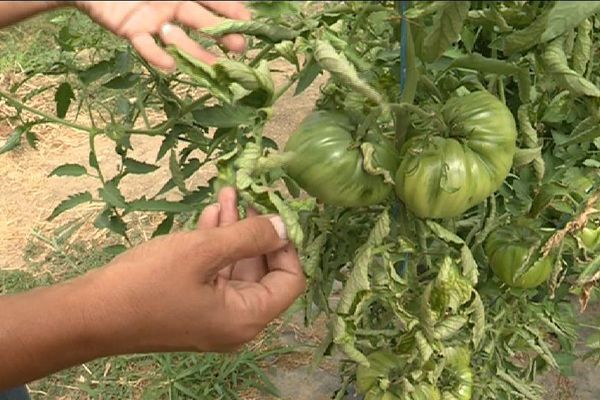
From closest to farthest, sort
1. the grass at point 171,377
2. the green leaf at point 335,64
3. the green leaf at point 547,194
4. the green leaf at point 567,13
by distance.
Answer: the green leaf at point 567,13
the green leaf at point 335,64
the green leaf at point 547,194
the grass at point 171,377

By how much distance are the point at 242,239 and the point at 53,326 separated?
24 centimetres

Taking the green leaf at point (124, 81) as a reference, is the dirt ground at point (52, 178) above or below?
below

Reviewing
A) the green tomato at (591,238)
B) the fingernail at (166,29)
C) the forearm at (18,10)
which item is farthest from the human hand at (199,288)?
the green tomato at (591,238)

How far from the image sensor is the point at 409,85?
931 millimetres

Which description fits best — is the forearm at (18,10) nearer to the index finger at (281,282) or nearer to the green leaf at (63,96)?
the green leaf at (63,96)

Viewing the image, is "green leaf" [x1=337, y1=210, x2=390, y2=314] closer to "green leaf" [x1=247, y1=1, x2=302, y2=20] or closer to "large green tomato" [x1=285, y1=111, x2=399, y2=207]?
"large green tomato" [x1=285, y1=111, x2=399, y2=207]

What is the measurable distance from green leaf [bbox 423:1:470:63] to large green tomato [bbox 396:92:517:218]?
15cm

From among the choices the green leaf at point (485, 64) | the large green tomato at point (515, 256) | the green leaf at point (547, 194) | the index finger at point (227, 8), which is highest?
the index finger at point (227, 8)

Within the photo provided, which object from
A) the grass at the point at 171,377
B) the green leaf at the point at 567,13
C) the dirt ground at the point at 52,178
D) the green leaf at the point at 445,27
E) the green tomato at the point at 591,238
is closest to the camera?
the green leaf at the point at 567,13

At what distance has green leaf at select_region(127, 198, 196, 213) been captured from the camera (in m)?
1.17

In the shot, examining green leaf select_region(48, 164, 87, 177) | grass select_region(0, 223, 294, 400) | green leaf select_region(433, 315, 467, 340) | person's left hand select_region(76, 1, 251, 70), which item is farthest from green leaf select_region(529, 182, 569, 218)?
grass select_region(0, 223, 294, 400)

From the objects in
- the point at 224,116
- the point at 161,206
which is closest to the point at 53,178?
the point at 161,206

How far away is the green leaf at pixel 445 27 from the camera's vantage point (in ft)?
2.39

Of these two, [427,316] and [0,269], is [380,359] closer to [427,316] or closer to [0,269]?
[427,316]
